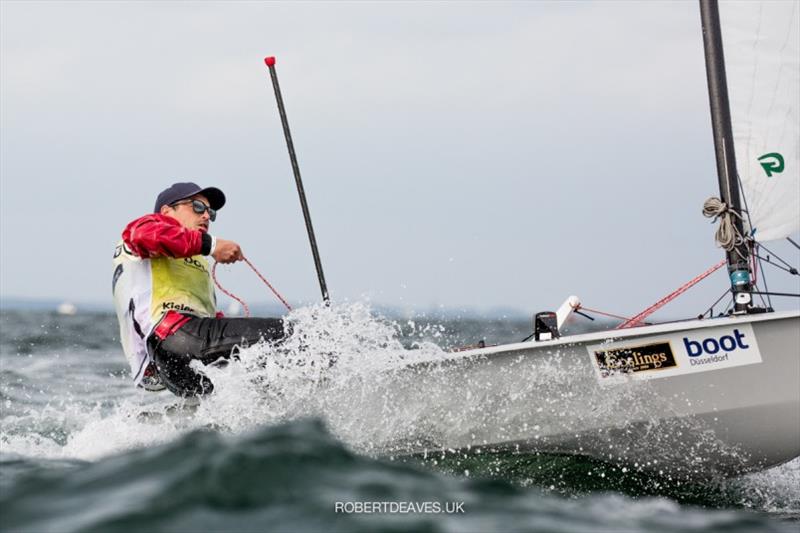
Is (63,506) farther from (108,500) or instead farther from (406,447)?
(406,447)

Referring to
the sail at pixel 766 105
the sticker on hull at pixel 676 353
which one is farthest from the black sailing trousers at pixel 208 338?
the sail at pixel 766 105

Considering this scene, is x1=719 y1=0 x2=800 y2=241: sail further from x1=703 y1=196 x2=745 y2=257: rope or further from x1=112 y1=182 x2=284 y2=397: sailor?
x1=112 y1=182 x2=284 y2=397: sailor

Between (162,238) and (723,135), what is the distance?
356 centimetres

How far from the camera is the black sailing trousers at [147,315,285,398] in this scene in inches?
219

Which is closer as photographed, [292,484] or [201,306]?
[292,484]

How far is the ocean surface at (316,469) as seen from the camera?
9.63 ft

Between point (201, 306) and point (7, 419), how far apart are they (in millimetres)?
3958

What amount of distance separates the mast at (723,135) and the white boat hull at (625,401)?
785 millimetres

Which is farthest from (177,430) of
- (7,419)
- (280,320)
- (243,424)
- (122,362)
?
(122,362)

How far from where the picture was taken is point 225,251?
571 centimetres

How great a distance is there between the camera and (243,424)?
5.57m

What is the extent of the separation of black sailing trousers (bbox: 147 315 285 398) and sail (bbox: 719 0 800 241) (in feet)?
10.2

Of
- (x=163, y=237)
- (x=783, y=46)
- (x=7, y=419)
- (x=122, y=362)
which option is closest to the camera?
(x=163, y=237)

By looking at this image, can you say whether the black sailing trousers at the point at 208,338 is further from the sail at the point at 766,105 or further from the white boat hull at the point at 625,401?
the sail at the point at 766,105
